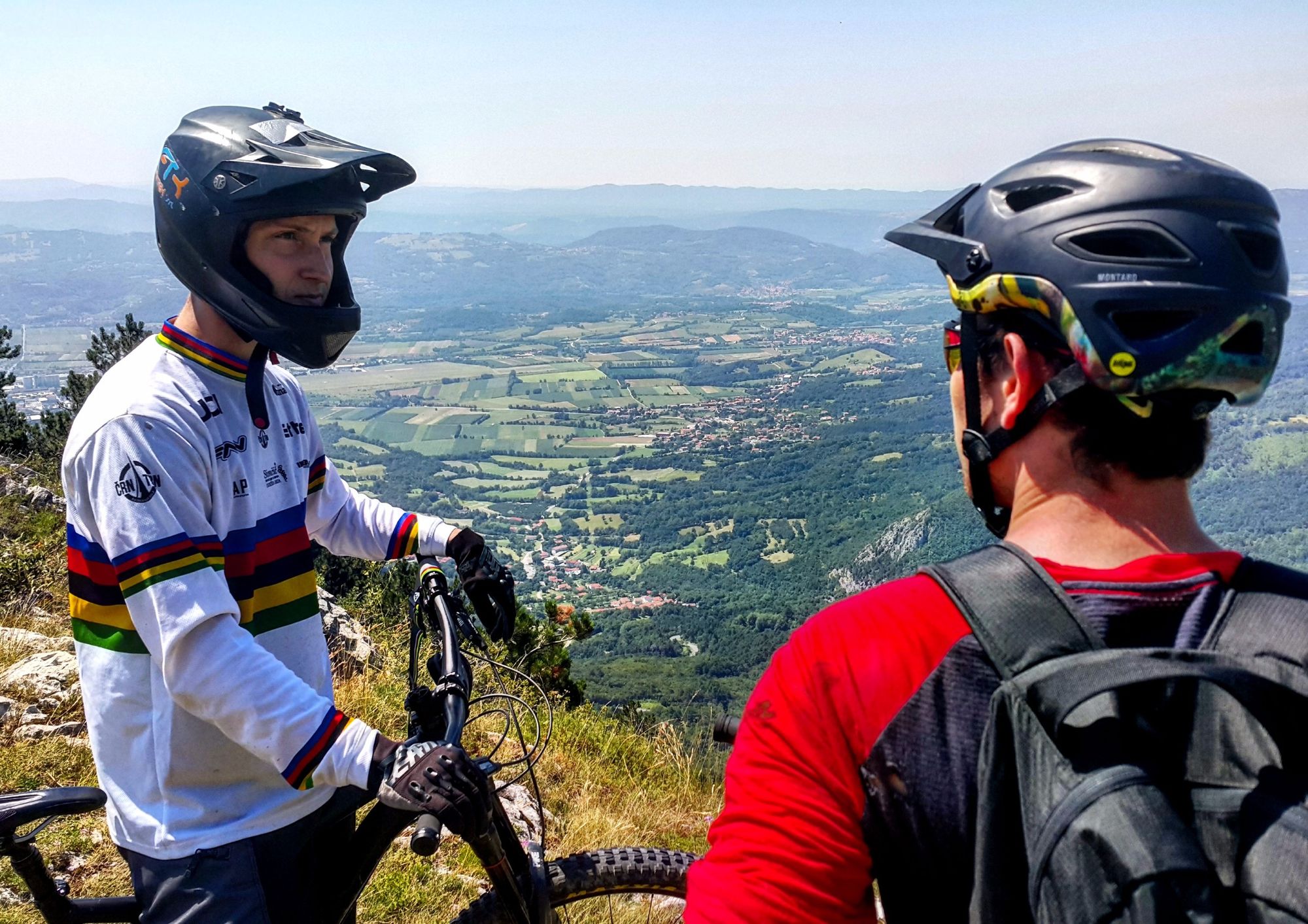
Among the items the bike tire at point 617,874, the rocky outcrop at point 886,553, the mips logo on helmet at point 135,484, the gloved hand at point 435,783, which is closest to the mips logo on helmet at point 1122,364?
the gloved hand at point 435,783

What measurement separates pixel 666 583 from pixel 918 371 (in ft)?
183

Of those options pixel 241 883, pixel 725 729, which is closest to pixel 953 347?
pixel 725 729

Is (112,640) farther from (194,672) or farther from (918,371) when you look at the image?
(918,371)

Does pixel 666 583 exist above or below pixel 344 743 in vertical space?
below

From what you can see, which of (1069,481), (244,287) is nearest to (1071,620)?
(1069,481)

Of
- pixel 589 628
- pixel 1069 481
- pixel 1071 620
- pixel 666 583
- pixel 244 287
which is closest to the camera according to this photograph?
pixel 1071 620

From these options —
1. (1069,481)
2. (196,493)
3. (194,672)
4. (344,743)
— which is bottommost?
(344,743)

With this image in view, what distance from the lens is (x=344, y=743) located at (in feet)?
6.65

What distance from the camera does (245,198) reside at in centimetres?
250

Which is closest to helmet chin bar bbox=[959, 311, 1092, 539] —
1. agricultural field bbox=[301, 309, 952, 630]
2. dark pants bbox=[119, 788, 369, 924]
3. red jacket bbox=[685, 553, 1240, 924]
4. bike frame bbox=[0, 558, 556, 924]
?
red jacket bbox=[685, 553, 1240, 924]

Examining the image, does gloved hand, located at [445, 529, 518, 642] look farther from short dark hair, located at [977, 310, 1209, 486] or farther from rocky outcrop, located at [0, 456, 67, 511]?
rocky outcrop, located at [0, 456, 67, 511]

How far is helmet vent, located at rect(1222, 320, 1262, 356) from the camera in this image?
4.65 feet

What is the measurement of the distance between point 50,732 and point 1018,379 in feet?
17.7

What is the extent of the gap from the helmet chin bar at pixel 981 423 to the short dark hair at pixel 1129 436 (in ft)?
0.07
